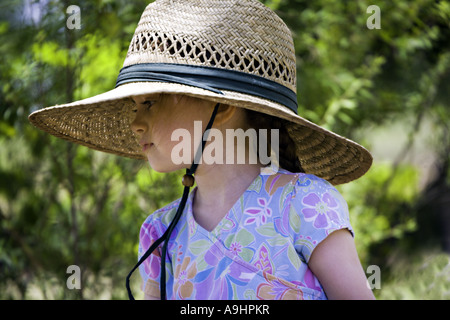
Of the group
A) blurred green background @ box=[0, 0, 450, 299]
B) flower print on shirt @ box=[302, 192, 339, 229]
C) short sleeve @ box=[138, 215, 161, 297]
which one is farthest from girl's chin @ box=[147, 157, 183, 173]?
blurred green background @ box=[0, 0, 450, 299]

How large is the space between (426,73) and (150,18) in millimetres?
2940

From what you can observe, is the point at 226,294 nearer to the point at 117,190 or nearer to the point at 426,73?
the point at 117,190

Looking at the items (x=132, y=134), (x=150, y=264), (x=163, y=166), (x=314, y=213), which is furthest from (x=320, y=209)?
(x=132, y=134)

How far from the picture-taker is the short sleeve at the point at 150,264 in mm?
1660

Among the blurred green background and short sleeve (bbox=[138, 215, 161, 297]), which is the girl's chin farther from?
the blurred green background

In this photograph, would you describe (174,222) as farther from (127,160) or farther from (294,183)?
(127,160)

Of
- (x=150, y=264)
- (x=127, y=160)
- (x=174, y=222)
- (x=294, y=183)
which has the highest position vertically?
(x=127, y=160)

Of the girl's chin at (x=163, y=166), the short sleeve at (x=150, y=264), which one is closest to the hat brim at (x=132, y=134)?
the girl's chin at (x=163, y=166)

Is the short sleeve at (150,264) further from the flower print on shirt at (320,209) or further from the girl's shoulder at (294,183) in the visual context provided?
the flower print on shirt at (320,209)

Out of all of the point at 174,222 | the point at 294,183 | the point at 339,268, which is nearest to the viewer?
the point at 339,268

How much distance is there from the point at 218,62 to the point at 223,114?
19 centimetres

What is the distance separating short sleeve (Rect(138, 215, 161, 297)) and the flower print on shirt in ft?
1.80

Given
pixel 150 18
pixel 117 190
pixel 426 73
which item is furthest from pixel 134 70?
pixel 426 73

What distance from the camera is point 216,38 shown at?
140 cm
